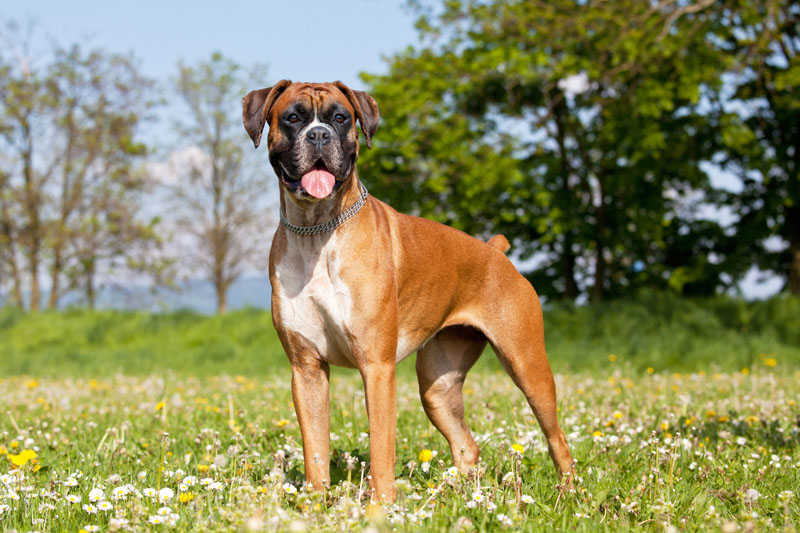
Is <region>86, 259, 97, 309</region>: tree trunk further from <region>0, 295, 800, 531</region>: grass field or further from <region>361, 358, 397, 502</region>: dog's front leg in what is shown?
<region>361, 358, 397, 502</region>: dog's front leg

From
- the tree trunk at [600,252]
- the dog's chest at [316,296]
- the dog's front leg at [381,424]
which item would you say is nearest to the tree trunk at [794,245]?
the tree trunk at [600,252]

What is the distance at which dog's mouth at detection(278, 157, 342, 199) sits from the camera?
3418 mm

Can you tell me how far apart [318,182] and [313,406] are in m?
1.16

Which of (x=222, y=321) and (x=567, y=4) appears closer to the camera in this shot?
(x=567, y=4)

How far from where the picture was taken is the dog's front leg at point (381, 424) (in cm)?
343

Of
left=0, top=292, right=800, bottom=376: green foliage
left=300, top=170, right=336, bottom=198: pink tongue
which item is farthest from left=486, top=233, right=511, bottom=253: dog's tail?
left=0, top=292, right=800, bottom=376: green foliage

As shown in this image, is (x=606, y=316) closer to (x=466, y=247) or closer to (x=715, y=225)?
(x=715, y=225)

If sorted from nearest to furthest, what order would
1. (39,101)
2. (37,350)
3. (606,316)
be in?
(606,316)
(37,350)
(39,101)

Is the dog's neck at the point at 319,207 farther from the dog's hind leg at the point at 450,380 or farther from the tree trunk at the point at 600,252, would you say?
the tree trunk at the point at 600,252

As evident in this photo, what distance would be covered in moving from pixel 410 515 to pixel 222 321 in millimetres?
15511

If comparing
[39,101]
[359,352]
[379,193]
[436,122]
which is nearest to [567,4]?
[436,122]

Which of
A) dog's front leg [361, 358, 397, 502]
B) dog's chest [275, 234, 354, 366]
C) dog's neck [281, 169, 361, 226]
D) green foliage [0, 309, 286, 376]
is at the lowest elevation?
green foliage [0, 309, 286, 376]

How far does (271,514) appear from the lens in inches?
108

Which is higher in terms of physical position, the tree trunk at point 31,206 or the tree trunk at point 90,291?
the tree trunk at point 31,206
